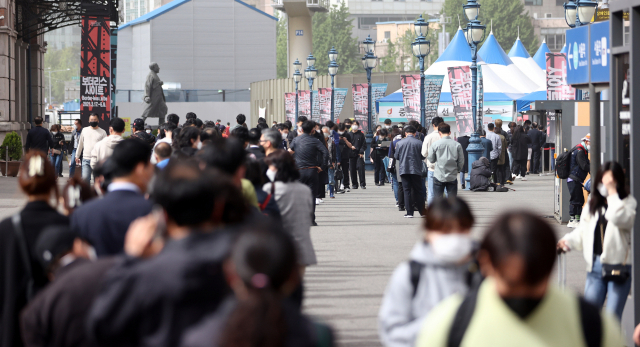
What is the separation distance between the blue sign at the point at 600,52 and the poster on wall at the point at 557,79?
1214cm

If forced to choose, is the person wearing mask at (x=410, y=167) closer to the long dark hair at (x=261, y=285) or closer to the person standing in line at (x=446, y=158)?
the person standing in line at (x=446, y=158)

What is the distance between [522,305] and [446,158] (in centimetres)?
1223

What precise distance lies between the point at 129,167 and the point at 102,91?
20.3m

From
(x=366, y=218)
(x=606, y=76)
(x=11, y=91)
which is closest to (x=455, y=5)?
(x=11, y=91)

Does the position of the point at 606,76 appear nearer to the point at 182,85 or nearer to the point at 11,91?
the point at 11,91

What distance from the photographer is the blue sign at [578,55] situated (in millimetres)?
8083

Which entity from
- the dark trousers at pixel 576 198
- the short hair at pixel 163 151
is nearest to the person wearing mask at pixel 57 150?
the dark trousers at pixel 576 198

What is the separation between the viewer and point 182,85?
7512cm

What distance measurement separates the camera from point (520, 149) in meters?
27.6

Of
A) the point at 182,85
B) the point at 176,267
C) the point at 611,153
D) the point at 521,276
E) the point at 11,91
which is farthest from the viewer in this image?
the point at 182,85

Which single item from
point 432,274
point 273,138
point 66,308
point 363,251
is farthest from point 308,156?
point 66,308

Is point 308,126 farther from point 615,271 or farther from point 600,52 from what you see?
point 615,271

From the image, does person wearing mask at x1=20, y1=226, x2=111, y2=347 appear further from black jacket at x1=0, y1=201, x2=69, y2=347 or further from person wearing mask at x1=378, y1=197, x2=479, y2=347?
person wearing mask at x1=378, y1=197, x2=479, y2=347

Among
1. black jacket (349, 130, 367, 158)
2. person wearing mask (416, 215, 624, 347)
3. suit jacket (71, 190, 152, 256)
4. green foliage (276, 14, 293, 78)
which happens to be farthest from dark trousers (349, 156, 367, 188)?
green foliage (276, 14, 293, 78)
